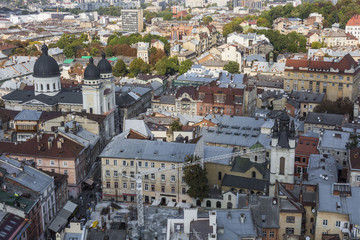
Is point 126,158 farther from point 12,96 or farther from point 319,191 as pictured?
point 12,96

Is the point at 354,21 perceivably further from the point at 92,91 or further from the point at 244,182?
the point at 244,182

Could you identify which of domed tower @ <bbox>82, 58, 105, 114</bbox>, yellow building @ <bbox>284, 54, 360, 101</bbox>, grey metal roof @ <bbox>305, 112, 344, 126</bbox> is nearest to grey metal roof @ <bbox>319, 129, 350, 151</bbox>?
grey metal roof @ <bbox>305, 112, 344, 126</bbox>

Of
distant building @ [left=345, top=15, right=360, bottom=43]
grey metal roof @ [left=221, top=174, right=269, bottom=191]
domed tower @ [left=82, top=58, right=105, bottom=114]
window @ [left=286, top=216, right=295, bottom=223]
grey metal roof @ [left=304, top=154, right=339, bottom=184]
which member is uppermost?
distant building @ [left=345, top=15, right=360, bottom=43]

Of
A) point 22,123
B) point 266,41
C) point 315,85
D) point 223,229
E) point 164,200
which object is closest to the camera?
point 223,229

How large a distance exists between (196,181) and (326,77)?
181 ft

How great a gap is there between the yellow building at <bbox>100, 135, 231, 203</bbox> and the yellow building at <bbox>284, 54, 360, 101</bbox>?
47168 mm

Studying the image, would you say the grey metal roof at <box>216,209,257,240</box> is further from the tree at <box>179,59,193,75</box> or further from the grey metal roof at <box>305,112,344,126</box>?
the tree at <box>179,59,193,75</box>

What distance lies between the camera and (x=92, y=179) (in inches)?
2505

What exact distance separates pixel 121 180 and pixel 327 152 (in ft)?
87.6

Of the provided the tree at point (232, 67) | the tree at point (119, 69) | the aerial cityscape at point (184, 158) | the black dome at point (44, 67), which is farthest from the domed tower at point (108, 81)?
the tree at point (119, 69)

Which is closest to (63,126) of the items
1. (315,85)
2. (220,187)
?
(220,187)

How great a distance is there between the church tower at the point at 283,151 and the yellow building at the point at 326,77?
51497 millimetres

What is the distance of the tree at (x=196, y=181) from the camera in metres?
52.4

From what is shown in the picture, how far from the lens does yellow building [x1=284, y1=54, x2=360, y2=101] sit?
95.4m
